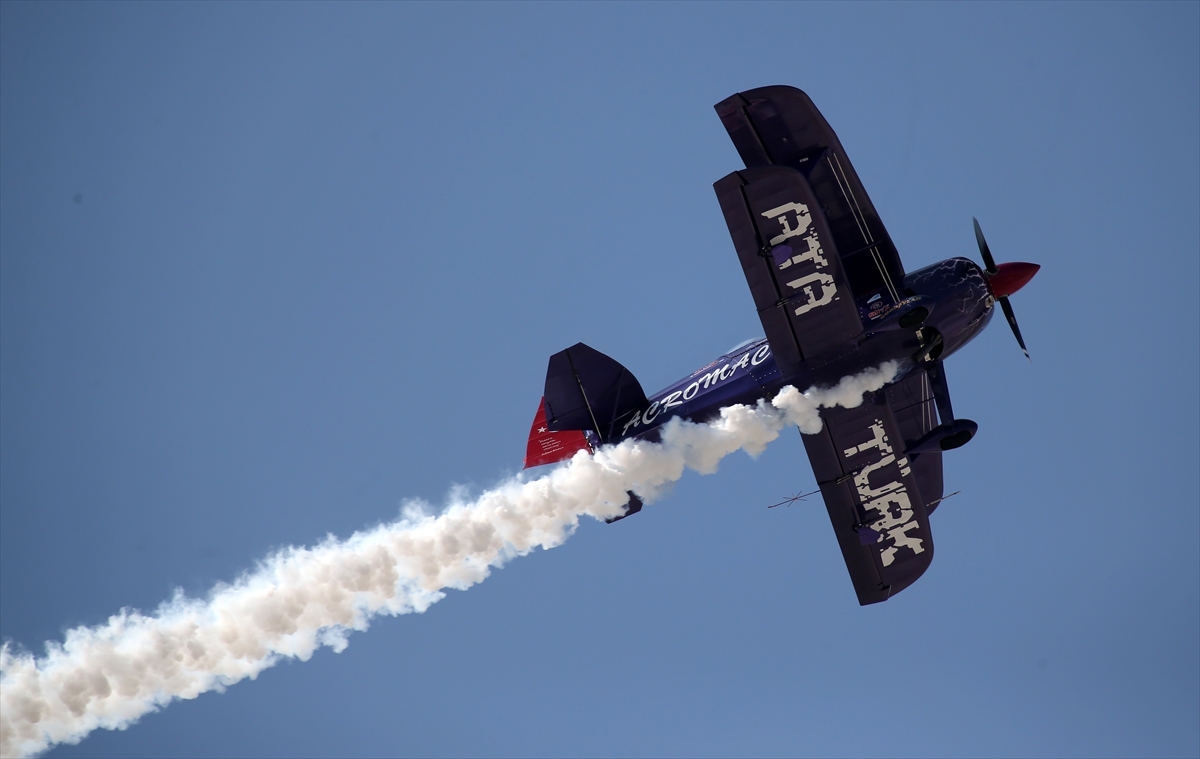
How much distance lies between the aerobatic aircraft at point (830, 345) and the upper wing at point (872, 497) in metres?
0.03

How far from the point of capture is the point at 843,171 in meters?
23.9

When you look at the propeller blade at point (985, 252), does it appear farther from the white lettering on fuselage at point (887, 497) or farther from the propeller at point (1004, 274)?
the white lettering on fuselage at point (887, 497)

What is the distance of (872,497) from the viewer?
26.9m

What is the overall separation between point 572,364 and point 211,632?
35.6 feet

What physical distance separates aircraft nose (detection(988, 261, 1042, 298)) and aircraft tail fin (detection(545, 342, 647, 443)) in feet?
25.2

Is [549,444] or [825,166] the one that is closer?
[825,166]

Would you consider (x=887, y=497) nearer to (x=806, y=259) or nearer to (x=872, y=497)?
(x=872, y=497)

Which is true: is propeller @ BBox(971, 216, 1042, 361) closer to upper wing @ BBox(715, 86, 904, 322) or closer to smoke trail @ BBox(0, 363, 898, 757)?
upper wing @ BBox(715, 86, 904, 322)

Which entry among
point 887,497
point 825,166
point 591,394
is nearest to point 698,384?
point 591,394

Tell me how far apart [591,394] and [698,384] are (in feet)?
7.76

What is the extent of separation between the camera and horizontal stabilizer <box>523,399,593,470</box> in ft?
90.5

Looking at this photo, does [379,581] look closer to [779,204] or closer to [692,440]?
[692,440]

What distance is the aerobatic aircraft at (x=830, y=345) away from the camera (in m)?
23.5

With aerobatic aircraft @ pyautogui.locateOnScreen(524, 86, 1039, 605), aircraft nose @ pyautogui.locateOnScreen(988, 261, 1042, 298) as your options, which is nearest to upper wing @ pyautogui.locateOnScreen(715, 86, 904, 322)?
aerobatic aircraft @ pyautogui.locateOnScreen(524, 86, 1039, 605)
